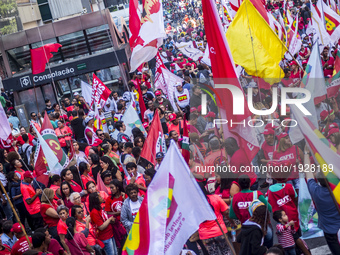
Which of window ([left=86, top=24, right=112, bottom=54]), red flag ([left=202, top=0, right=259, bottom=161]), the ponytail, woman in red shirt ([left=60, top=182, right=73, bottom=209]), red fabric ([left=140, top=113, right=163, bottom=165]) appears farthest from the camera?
window ([left=86, top=24, right=112, bottom=54])

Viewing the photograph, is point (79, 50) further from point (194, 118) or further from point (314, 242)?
point (314, 242)

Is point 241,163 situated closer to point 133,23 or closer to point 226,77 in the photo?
point 226,77

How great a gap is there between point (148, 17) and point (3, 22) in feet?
52.5

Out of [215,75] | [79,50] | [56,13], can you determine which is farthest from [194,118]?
[56,13]

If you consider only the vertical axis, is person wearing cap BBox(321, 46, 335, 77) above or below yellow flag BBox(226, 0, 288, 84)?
below

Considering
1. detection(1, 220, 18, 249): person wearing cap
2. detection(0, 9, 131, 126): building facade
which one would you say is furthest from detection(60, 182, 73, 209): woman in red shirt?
detection(0, 9, 131, 126): building facade

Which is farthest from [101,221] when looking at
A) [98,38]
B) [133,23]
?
[98,38]

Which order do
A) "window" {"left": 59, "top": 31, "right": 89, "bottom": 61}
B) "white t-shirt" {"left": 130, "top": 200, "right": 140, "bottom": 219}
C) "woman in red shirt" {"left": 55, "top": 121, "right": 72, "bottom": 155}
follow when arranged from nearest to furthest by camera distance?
"white t-shirt" {"left": 130, "top": 200, "right": 140, "bottom": 219}
"woman in red shirt" {"left": 55, "top": 121, "right": 72, "bottom": 155}
"window" {"left": 59, "top": 31, "right": 89, "bottom": 61}

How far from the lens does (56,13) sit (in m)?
27.2

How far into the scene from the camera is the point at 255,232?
5809mm

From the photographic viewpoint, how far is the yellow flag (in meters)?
9.59

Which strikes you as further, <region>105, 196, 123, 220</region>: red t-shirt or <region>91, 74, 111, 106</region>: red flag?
<region>91, 74, 111, 106</region>: red flag

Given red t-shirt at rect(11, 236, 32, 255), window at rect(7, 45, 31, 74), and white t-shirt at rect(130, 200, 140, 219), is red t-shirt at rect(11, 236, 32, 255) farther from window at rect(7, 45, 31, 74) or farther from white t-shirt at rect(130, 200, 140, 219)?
window at rect(7, 45, 31, 74)

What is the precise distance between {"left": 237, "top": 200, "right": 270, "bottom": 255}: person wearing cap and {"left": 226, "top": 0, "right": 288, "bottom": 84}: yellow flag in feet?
12.4
